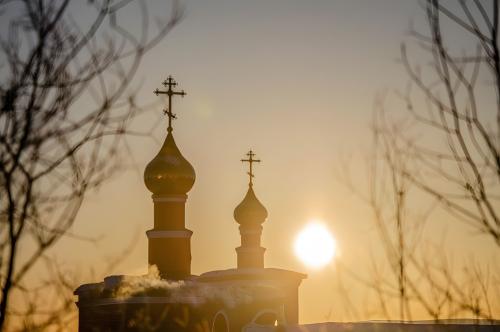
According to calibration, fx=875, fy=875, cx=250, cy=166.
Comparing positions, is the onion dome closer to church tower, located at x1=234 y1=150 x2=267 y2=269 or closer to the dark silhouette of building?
the dark silhouette of building

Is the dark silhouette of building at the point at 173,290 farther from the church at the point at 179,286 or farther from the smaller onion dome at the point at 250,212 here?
the smaller onion dome at the point at 250,212

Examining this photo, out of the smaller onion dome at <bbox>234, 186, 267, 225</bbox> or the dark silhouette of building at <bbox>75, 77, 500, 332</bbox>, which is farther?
the smaller onion dome at <bbox>234, 186, 267, 225</bbox>

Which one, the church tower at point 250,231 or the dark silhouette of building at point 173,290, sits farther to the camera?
the church tower at point 250,231

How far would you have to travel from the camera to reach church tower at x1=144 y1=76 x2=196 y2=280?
75.9 feet

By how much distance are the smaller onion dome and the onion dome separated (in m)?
5.59

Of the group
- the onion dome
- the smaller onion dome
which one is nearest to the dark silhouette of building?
the onion dome

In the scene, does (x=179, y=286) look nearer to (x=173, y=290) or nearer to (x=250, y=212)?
(x=173, y=290)

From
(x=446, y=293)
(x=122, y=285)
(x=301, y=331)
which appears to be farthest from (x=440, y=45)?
(x=122, y=285)

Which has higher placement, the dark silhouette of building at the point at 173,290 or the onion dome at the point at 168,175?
the onion dome at the point at 168,175

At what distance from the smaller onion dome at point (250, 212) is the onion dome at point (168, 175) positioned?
18.3 ft

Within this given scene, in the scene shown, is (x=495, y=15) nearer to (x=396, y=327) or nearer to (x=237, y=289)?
(x=396, y=327)

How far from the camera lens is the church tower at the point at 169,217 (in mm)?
23125

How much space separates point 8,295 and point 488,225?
9.14ft

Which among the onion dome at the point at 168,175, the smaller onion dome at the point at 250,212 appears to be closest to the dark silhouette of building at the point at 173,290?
the onion dome at the point at 168,175
